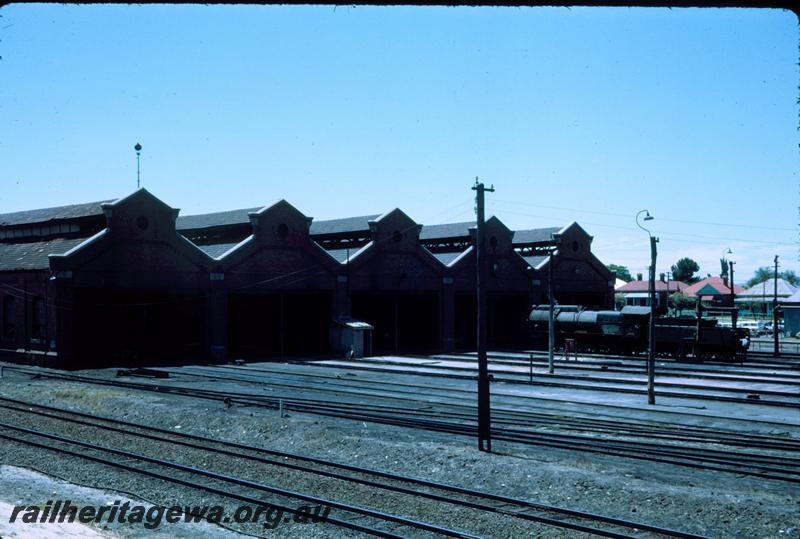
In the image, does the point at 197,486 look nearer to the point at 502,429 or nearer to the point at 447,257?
the point at 502,429

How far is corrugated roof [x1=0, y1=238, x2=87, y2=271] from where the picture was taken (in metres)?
40.9

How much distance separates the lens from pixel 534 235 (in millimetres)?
63344

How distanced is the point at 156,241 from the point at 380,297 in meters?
18.2

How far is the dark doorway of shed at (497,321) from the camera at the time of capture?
191ft

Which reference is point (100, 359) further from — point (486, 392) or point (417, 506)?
point (417, 506)

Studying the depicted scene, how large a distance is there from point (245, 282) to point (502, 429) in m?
27.7

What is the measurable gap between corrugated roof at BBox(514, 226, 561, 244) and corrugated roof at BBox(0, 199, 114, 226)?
35.2 metres

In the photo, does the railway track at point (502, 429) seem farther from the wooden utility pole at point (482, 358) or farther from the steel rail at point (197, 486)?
the steel rail at point (197, 486)

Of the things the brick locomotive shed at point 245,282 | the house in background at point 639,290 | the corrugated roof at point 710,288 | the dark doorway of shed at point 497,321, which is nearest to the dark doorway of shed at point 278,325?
the brick locomotive shed at point 245,282

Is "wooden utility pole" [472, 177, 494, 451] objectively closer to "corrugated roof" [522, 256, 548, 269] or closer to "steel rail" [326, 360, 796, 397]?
"steel rail" [326, 360, 796, 397]

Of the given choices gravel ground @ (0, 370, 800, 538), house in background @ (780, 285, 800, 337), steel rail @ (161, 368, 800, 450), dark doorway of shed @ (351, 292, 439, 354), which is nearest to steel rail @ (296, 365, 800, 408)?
steel rail @ (161, 368, 800, 450)

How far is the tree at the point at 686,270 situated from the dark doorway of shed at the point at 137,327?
159 meters

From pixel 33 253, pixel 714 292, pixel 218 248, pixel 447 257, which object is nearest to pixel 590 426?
pixel 218 248

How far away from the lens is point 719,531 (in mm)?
12219
